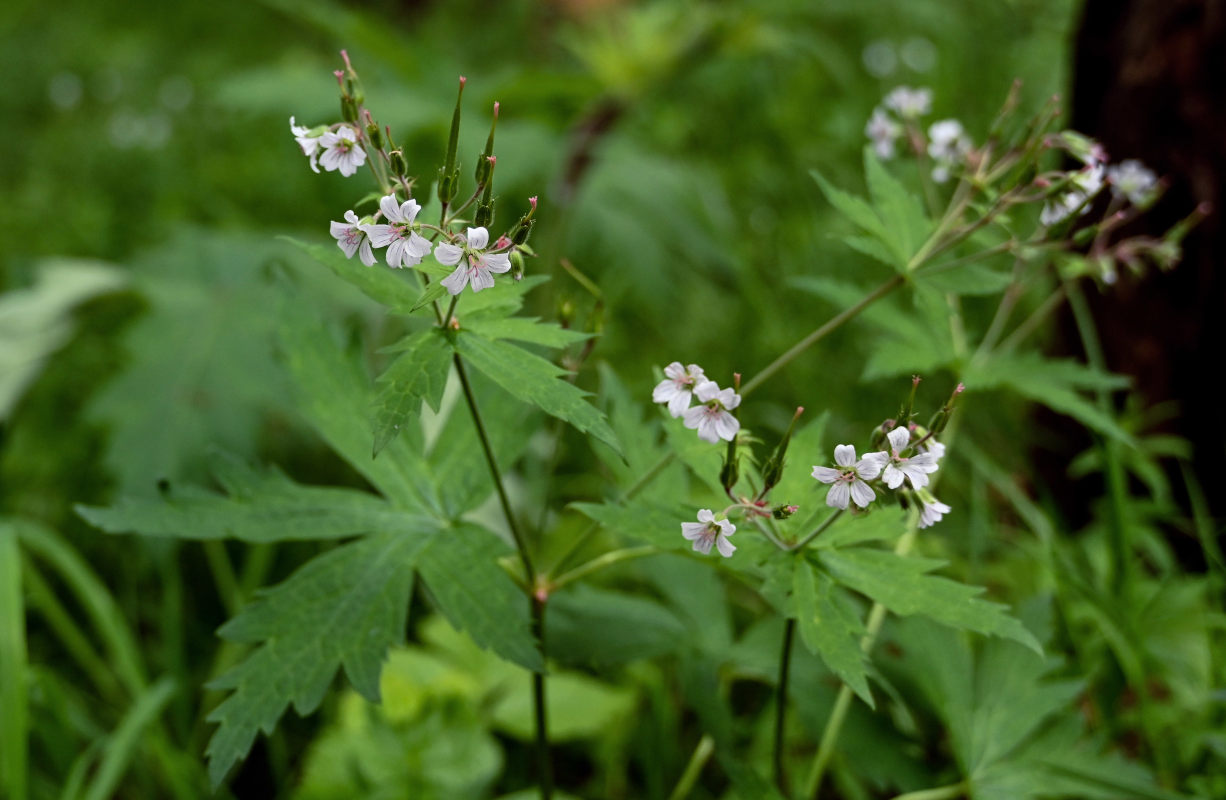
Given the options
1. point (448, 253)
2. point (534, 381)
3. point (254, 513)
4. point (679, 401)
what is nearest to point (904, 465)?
point (679, 401)

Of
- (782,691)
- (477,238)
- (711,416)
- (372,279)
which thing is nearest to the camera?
(477,238)

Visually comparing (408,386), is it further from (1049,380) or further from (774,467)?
(1049,380)

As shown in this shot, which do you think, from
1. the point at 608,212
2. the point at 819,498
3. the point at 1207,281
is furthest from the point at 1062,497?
the point at 819,498

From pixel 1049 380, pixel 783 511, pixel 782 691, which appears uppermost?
pixel 783 511

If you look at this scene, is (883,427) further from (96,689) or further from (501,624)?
(96,689)

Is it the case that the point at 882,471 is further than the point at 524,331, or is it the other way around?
the point at 524,331

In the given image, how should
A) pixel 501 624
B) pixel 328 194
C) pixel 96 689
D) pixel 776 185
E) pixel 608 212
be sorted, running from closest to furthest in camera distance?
pixel 501 624
pixel 96 689
pixel 328 194
pixel 608 212
pixel 776 185
